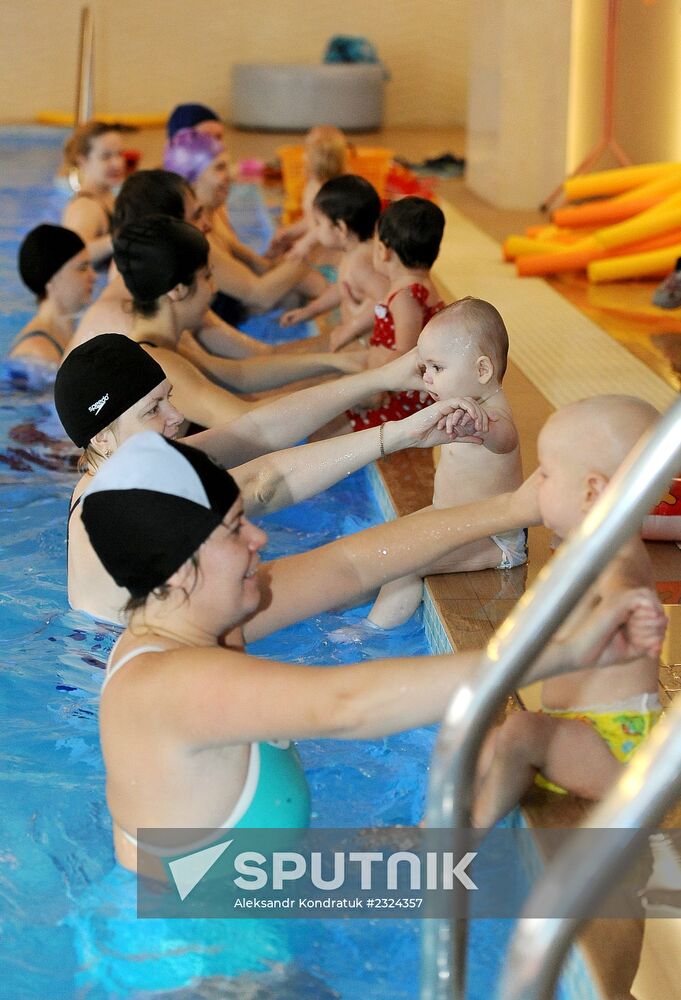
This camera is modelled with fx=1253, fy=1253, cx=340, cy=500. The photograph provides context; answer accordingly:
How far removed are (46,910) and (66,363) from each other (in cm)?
136

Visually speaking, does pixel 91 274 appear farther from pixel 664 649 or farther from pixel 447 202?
pixel 447 202

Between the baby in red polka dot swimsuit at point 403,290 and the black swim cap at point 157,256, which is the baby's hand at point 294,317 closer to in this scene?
the baby in red polka dot swimsuit at point 403,290

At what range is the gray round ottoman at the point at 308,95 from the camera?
15.5 metres

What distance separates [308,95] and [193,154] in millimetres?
9017

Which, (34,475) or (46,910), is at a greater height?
(46,910)

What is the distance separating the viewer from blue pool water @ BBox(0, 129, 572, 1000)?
2.44 meters

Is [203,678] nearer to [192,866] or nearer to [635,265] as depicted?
[192,866]

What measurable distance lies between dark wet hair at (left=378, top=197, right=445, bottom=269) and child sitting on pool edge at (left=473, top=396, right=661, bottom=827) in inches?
98.0

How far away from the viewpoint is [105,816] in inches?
121

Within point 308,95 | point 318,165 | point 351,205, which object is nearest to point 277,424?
point 351,205

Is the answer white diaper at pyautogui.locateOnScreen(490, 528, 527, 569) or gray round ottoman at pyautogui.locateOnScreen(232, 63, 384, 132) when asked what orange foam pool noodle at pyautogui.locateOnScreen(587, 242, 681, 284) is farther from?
gray round ottoman at pyautogui.locateOnScreen(232, 63, 384, 132)

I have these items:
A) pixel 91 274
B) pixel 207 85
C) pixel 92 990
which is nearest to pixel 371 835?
pixel 92 990

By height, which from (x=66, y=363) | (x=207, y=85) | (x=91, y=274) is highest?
(x=66, y=363)

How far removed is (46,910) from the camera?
9.15 feet
